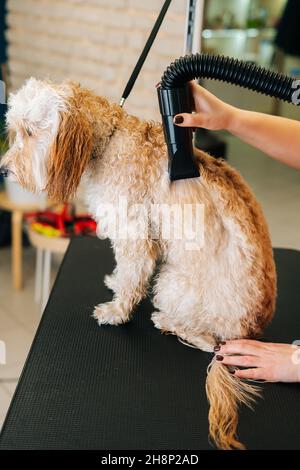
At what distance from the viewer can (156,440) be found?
76cm

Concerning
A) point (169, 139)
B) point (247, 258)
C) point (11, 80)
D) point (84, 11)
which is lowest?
point (247, 258)

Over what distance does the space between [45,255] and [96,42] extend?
3.04 feet

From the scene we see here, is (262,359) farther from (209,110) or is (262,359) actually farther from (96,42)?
(96,42)

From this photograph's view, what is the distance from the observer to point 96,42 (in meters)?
2.26

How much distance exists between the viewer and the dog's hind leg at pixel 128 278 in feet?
3.25

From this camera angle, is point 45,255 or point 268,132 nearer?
point 268,132

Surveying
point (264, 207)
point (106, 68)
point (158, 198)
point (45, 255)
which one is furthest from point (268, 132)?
point (45, 255)

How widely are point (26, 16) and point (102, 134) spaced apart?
1.97 metres

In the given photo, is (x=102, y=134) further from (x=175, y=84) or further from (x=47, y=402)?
(x=47, y=402)

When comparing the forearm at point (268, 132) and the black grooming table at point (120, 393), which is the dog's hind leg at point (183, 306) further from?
the forearm at point (268, 132)

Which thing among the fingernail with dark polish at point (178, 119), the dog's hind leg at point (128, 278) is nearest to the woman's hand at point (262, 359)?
the dog's hind leg at point (128, 278)

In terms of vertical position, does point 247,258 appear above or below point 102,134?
below
